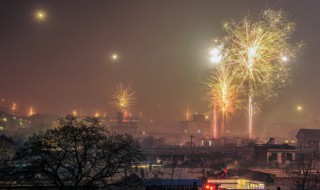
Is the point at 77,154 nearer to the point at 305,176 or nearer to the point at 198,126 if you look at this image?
the point at 305,176

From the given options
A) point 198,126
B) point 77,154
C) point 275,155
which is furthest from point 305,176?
point 198,126

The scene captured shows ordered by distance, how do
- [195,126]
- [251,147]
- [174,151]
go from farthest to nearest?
1. [195,126]
2. [174,151]
3. [251,147]

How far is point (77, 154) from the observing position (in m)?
20.1

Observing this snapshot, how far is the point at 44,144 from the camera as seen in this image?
2036 cm

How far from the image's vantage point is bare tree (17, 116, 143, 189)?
19.8 m

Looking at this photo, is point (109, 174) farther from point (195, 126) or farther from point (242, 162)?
point (195, 126)

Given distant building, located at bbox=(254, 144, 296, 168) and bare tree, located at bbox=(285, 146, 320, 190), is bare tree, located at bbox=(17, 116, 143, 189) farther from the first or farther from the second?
distant building, located at bbox=(254, 144, 296, 168)

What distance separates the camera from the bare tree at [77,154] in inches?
781

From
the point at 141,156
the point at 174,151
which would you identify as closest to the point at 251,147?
the point at 174,151

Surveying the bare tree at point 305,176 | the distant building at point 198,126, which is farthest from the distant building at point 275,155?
the distant building at point 198,126

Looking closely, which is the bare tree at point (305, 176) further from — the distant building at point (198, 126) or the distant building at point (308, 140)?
the distant building at point (198, 126)

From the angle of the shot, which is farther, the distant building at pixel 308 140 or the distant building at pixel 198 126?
the distant building at pixel 198 126

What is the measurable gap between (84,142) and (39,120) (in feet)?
611

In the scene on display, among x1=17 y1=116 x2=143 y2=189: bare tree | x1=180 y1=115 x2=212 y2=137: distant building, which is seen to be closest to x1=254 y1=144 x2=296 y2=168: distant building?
x1=17 y1=116 x2=143 y2=189: bare tree
